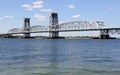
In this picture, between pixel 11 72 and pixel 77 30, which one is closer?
pixel 11 72

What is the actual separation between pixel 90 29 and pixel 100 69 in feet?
509

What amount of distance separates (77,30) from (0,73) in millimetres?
164826

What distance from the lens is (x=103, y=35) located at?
7377 inches

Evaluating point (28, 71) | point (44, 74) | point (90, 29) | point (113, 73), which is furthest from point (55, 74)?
point (90, 29)

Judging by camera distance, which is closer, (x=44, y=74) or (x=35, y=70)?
(x=44, y=74)

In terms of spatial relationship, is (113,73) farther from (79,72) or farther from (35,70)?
(35,70)

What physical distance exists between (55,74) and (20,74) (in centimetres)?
251

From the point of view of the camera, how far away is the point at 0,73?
25.5 metres

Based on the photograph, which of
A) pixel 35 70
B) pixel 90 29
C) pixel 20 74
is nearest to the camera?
pixel 20 74

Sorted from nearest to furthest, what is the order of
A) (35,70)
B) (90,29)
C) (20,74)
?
(20,74) < (35,70) < (90,29)

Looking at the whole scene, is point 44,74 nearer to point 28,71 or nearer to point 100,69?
point 28,71

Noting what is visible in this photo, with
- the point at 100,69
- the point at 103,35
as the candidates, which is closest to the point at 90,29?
the point at 103,35

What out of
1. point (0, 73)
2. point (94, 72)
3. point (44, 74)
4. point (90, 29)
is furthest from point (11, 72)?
point (90, 29)

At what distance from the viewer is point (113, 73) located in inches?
1034
